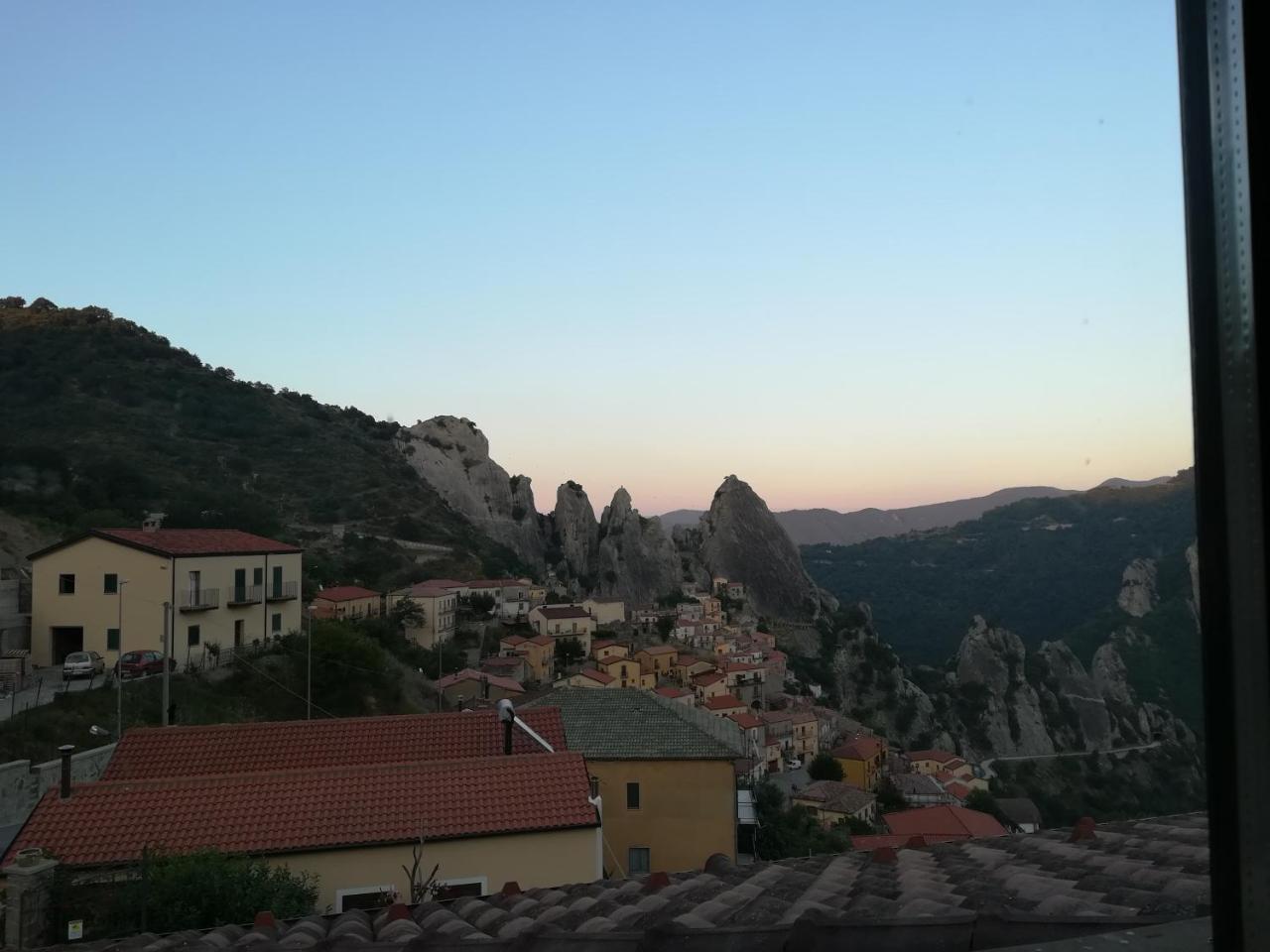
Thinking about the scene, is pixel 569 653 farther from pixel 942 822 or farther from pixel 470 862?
pixel 470 862

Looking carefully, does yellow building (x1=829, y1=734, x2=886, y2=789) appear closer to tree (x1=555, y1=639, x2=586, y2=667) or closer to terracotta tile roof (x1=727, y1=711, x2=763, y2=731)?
terracotta tile roof (x1=727, y1=711, x2=763, y2=731)

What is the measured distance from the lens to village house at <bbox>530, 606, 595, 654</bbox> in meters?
41.1

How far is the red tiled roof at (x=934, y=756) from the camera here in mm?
35081

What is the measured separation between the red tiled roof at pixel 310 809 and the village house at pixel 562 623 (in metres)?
31.8

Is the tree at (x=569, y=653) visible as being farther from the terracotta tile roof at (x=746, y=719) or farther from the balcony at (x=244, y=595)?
the balcony at (x=244, y=595)

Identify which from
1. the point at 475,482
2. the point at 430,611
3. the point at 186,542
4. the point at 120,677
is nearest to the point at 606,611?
the point at 430,611

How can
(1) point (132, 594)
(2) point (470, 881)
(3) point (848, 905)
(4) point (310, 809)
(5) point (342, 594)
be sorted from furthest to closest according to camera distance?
(5) point (342, 594) → (1) point (132, 594) → (4) point (310, 809) → (2) point (470, 881) → (3) point (848, 905)

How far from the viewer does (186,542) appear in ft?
65.1

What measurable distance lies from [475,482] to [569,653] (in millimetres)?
27070

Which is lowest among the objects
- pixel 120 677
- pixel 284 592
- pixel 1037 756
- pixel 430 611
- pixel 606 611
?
pixel 1037 756

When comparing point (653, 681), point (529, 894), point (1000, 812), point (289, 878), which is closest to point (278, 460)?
point (653, 681)

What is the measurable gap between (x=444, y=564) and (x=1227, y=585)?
45246 mm

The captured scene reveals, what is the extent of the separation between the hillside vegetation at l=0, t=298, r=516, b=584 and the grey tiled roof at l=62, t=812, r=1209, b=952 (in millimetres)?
29488

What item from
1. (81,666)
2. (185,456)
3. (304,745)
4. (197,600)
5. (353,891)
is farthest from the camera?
(185,456)
